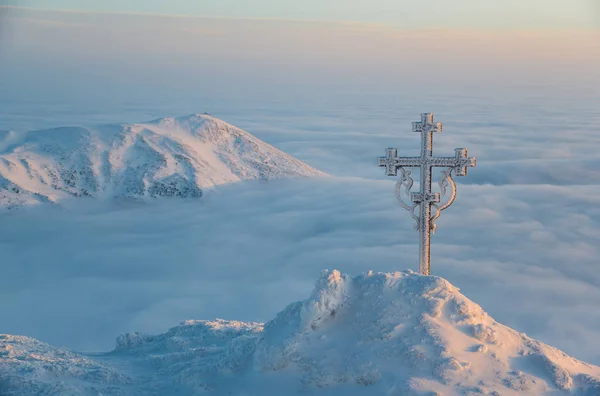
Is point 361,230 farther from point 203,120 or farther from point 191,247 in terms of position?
point 203,120

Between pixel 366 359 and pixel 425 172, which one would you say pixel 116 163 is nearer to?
pixel 425 172

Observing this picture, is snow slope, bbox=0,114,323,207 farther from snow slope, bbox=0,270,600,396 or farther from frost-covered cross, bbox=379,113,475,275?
snow slope, bbox=0,270,600,396

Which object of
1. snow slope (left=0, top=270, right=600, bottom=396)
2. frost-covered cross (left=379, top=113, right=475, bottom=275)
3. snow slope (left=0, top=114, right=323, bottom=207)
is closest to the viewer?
snow slope (left=0, top=270, right=600, bottom=396)

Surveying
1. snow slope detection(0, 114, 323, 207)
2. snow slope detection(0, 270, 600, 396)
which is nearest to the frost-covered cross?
snow slope detection(0, 270, 600, 396)

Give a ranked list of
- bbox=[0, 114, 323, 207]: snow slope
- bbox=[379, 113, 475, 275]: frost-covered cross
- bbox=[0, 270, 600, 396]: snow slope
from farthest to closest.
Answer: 1. bbox=[0, 114, 323, 207]: snow slope
2. bbox=[379, 113, 475, 275]: frost-covered cross
3. bbox=[0, 270, 600, 396]: snow slope

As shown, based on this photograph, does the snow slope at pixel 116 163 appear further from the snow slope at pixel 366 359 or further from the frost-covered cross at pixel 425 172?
the snow slope at pixel 366 359
